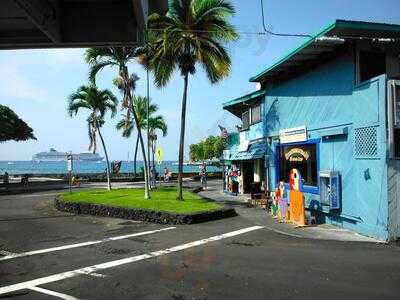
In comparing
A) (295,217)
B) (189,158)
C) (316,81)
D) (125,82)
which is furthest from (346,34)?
(189,158)

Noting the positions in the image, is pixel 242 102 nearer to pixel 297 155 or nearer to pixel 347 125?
pixel 297 155

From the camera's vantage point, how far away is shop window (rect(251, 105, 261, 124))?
82.3ft

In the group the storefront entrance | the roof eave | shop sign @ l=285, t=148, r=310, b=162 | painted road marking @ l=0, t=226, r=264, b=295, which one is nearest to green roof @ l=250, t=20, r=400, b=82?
the roof eave

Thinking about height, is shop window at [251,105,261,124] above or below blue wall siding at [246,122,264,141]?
above

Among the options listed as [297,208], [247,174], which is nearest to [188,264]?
[297,208]

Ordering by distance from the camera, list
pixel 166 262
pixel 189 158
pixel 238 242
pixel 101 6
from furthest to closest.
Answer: pixel 189 158, pixel 238 242, pixel 166 262, pixel 101 6

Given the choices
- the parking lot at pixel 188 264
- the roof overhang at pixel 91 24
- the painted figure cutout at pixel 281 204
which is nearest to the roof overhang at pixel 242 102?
the painted figure cutout at pixel 281 204

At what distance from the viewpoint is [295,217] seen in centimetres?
1669

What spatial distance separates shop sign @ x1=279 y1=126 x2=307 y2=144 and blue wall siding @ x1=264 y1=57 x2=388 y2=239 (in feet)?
0.90

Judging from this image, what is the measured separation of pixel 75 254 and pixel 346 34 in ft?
34.4

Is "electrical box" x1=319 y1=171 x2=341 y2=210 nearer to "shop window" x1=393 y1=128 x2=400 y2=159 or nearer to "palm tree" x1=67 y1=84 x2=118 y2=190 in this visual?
"shop window" x1=393 y1=128 x2=400 y2=159

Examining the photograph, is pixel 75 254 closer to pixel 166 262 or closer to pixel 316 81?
pixel 166 262

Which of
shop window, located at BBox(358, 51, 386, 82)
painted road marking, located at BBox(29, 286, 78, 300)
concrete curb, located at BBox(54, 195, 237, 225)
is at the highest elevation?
shop window, located at BBox(358, 51, 386, 82)

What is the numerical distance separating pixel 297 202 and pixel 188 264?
6.84m
